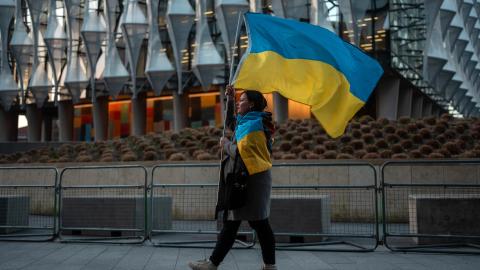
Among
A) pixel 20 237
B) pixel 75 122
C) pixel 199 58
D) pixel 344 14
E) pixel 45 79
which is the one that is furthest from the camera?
pixel 75 122

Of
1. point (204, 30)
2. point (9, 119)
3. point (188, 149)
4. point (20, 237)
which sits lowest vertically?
point (20, 237)

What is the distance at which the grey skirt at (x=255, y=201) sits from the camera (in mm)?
5375

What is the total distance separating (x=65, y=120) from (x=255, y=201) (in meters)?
48.4

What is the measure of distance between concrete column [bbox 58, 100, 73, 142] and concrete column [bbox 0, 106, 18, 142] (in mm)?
10316

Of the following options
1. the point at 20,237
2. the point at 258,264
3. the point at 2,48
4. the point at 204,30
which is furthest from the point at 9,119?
the point at 258,264

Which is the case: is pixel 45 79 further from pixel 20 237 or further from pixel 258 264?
pixel 258 264

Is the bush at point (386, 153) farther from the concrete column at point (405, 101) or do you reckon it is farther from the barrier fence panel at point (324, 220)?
the concrete column at point (405, 101)

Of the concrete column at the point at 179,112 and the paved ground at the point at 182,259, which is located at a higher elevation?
the concrete column at the point at 179,112

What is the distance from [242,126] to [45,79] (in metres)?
45.1

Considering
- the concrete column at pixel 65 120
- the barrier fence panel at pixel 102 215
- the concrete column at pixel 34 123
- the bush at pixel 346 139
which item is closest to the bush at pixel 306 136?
the bush at pixel 346 139

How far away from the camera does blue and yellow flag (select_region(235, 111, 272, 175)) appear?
17.4ft

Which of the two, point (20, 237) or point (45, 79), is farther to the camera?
point (45, 79)

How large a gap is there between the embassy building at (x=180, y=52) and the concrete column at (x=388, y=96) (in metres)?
0.07

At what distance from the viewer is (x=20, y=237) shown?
392 inches
